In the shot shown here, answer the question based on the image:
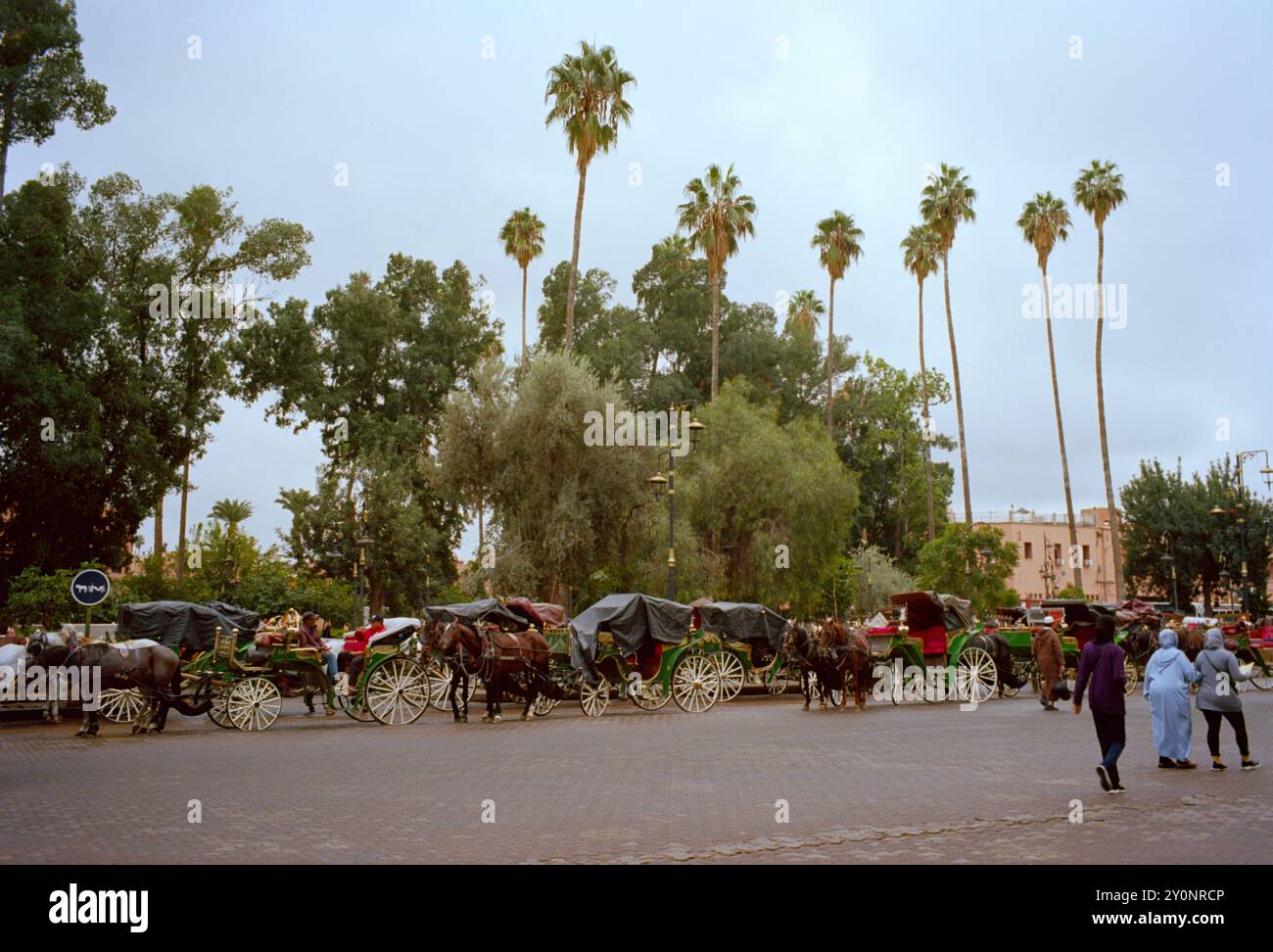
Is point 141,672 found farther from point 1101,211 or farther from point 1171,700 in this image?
point 1101,211

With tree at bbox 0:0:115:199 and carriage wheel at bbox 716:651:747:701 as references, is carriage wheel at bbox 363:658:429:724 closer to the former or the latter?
carriage wheel at bbox 716:651:747:701

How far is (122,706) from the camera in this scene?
2023 cm

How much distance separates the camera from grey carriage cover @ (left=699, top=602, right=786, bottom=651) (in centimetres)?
2388

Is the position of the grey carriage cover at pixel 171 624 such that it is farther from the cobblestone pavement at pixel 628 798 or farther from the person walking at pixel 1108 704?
the person walking at pixel 1108 704

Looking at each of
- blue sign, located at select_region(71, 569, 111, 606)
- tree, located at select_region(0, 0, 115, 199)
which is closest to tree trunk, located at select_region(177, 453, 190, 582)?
tree, located at select_region(0, 0, 115, 199)

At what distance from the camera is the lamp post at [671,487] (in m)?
28.4

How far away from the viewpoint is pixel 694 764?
13.1 m

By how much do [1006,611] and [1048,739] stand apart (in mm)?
12345

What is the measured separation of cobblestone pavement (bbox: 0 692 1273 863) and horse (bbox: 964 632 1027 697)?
757 cm

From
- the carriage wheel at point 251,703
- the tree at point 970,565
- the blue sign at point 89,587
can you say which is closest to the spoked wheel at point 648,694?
the carriage wheel at point 251,703

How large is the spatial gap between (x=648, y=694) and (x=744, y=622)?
3.16 metres

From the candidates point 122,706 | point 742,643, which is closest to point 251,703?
point 122,706

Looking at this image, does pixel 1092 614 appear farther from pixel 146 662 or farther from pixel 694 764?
pixel 146 662

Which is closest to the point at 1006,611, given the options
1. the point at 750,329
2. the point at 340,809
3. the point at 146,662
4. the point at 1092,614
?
the point at 1092,614
